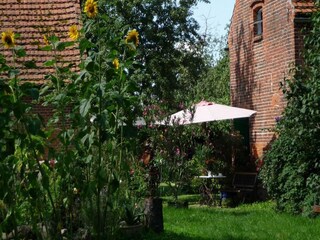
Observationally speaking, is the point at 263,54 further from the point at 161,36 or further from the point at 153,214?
the point at 153,214

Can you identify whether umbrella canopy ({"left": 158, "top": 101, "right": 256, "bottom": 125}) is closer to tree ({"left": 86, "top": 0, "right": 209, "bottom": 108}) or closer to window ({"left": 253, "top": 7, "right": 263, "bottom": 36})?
window ({"left": 253, "top": 7, "right": 263, "bottom": 36})

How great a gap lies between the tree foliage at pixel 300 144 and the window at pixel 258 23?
14.9ft

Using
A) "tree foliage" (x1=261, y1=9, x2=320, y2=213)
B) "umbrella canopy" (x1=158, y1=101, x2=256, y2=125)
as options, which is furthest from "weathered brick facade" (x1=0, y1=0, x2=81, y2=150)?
"tree foliage" (x1=261, y1=9, x2=320, y2=213)

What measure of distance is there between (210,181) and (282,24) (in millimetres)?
4306

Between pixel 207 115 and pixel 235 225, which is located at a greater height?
pixel 207 115

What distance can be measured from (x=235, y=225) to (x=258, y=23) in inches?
311

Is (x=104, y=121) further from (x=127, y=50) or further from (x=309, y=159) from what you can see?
(x=309, y=159)

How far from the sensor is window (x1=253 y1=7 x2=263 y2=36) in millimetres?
18391

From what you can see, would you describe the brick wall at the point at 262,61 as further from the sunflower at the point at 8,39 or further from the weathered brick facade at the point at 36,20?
the sunflower at the point at 8,39

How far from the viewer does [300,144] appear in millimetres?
13602

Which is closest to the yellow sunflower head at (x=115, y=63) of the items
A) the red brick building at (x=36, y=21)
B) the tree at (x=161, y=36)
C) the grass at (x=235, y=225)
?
the grass at (x=235, y=225)

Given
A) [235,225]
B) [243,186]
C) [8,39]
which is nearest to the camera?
[8,39]

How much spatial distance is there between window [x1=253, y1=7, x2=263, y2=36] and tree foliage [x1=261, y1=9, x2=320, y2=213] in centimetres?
454

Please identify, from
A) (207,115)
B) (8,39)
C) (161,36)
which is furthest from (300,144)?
(161,36)
